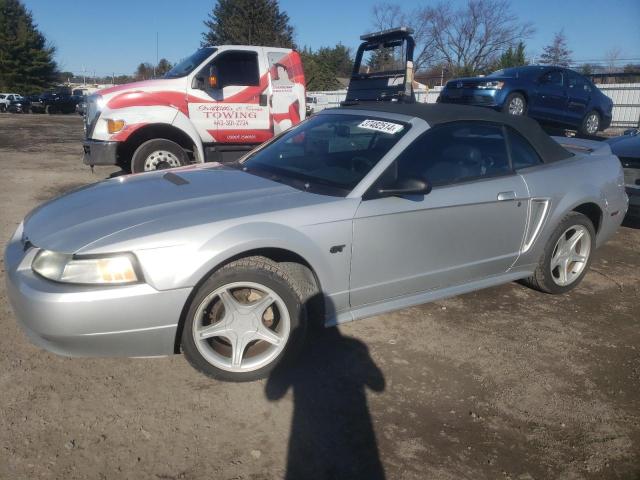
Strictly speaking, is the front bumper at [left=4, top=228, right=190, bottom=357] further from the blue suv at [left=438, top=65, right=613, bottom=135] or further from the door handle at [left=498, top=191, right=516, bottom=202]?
the blue suv at [left=438, top=65, right=613, bottom=135]

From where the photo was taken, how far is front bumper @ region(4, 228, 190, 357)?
2.43m

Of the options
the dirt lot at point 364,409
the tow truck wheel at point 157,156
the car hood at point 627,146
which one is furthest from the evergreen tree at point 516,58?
the dirt lot at point 364,409

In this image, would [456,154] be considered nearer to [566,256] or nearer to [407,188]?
[407,188]

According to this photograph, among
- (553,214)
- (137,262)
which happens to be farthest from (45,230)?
(553,214)

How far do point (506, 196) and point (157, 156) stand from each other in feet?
16.2

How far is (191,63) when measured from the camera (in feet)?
24.9

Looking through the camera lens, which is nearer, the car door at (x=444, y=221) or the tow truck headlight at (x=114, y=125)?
the car door at (x=444, y=221)

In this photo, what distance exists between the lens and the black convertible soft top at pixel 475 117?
144 inches

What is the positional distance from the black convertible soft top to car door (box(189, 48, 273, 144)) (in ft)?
12.6

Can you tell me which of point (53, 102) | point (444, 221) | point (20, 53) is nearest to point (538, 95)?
point (444, 221)

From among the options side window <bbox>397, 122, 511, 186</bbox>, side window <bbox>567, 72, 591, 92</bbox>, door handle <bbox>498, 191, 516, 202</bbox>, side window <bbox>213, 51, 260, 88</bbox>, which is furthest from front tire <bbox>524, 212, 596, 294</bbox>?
side window <bbox>567, 72, 591, 92</bbox>

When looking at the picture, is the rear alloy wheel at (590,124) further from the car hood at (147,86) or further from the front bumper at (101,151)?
the front bumper at (101,151)

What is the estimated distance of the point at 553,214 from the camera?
13.1ft

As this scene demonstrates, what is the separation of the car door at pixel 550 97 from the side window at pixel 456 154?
8104 mm
